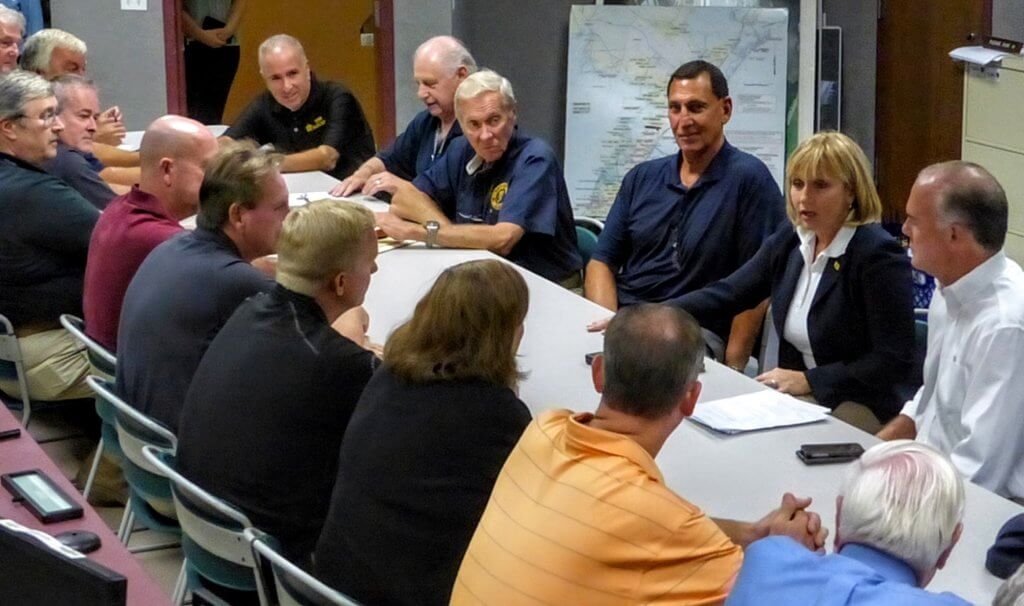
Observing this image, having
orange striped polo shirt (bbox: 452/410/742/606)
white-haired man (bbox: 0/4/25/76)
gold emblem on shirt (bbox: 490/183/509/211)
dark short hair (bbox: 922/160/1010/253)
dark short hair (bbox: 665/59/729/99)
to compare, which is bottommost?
orange striped polo shirt (bbox: 452/410/742/606)

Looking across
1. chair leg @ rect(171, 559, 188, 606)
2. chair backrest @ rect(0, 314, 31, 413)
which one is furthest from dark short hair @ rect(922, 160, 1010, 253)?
chair backrest @ rect(0, 314, 31, 413)

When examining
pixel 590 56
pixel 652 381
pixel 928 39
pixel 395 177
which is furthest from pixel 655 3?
pixel 652 381

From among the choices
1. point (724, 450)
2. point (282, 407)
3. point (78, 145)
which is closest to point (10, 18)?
point (78, 145)

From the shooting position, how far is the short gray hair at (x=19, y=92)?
185 inches

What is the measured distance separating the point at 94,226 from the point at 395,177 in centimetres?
146

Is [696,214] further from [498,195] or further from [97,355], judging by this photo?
[97,355]

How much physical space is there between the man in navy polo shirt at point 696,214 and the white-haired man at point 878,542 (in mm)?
2450

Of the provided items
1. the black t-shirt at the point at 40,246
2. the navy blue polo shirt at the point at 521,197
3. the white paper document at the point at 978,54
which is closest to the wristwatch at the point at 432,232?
the navy blue polo shirt at the point at 521,197

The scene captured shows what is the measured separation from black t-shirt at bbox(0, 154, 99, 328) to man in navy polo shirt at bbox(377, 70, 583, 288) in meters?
1.07

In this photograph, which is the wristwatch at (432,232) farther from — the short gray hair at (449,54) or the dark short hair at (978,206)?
the dark short hair at (978,206)

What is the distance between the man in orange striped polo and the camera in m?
2.12

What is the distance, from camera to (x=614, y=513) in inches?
83.9

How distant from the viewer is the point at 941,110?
7.92 meters

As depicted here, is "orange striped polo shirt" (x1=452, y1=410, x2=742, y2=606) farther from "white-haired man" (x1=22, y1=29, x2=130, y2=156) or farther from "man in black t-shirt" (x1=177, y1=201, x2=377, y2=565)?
"white-haired man" (x1=22, y1=29, x2=130, y2=156)
